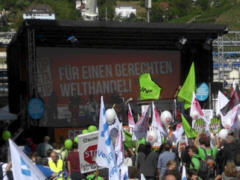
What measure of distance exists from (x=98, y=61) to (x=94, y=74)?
0.39 m

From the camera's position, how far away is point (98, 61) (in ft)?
Answer: 67.1

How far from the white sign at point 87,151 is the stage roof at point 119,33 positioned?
7.99 m

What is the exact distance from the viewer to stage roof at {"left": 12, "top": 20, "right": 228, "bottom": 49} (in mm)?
18875

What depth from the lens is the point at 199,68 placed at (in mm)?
21062

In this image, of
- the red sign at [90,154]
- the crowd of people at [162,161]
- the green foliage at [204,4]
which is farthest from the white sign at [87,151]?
the green foliage at [204,4]

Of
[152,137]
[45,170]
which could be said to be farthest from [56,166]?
[152,137]

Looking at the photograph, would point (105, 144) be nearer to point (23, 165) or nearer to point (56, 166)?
point (23, 165)

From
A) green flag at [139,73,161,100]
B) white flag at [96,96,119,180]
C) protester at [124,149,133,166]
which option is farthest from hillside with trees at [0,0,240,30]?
white flag at [96,96,119,180]

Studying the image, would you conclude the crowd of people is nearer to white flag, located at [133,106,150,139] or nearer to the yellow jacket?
the yellow jacket

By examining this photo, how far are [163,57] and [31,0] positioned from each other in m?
127

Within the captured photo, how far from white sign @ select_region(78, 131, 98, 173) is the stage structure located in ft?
26.3

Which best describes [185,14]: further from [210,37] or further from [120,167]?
[120,167]

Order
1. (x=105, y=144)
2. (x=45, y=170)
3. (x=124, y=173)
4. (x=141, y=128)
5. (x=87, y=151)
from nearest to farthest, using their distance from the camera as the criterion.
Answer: (x=105, y=144) < (x=124, y=173) < (x=87, y=151) < (x=45, y=170) < (x=141, y=128)

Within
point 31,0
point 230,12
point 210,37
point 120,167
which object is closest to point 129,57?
point 210,37
